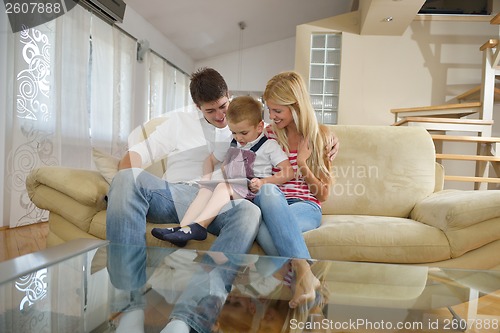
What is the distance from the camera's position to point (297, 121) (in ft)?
5.54

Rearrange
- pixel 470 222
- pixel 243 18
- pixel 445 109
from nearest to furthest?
1. pixel 470 222
2. pixel 445 109
3. pixel 243 18

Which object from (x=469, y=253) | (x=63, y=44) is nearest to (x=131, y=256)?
(x=469, y=253)

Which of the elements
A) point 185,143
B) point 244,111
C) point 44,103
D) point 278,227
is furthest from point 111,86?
point 278,227

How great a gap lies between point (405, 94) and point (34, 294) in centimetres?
524

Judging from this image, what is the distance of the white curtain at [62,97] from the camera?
126 inches

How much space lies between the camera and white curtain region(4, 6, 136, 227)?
3191 millimetres

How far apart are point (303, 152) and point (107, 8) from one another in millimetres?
3345

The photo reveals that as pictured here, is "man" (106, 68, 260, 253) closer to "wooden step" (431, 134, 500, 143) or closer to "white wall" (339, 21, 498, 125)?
"wooden step" (431, 134, 500, 143)

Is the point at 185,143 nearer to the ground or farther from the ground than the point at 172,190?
farther from the ground

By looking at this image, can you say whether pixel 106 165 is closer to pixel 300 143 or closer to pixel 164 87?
pixel 300 143

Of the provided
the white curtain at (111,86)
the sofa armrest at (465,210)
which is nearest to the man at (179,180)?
the sofa armrest at (465,210)

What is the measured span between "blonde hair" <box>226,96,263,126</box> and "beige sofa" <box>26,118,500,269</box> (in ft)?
1.60

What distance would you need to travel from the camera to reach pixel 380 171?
2.00m

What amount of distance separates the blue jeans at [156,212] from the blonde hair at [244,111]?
33 cm
